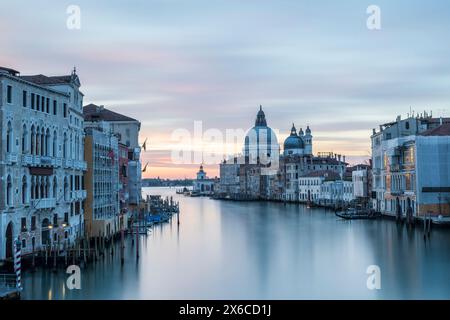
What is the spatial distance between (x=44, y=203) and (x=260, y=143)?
65844 millimetres

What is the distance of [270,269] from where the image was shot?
42.2 ft

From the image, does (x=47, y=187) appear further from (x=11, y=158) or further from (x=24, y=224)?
(x=11, y=158)

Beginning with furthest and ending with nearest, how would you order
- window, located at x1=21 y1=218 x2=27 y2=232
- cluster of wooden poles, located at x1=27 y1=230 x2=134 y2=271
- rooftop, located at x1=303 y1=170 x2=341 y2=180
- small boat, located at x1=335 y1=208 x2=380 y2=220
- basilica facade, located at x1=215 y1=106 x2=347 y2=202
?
1. basilica facade, located at x1=215 y1=106 x2=347 y2=202
2. rooftop, located at x1=303 y1=170 x2=341 y2=180
3. small boat, located at x1=335 y1=208 x2=380 y2=220
4. window, located at x1=21 y1=218 x2=27 y2=232
5. cluster of wooden poles, located at x1=27 y1=230 x2=134 y2=271

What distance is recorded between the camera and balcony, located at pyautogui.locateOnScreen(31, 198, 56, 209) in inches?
490

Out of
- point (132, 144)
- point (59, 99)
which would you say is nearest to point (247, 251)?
point (59, 99)

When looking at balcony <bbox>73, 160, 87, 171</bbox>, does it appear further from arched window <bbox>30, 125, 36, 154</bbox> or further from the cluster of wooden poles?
arched window <bbox>30, 125, 36, 154</bbox>

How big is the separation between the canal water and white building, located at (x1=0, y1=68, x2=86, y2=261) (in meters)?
1.40

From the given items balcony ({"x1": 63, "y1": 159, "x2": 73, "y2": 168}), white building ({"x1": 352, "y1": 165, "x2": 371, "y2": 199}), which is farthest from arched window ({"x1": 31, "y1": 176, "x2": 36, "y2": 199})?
white building ({"x1": 352, "y1": 165, "x2": 371, "y2": 199})

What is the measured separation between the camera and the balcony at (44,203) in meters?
12.4

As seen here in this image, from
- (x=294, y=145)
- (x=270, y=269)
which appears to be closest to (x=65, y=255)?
(x=270, y=269)

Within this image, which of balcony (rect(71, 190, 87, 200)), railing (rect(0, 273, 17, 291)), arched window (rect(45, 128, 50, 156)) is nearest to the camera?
railing (rect(0, 273, 17, 291))
